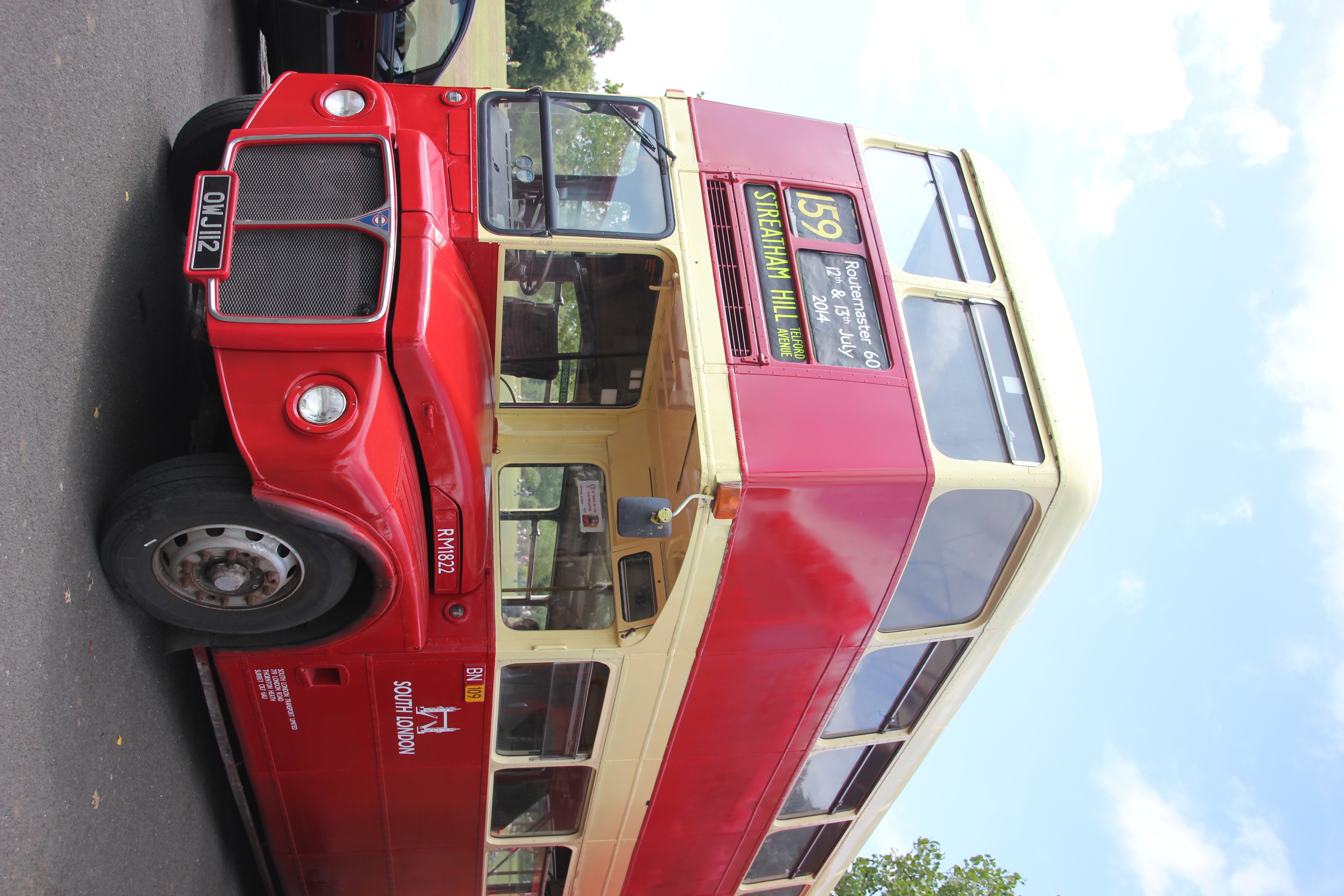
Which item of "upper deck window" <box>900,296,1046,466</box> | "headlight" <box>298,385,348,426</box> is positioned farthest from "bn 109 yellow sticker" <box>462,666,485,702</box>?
"upper deck window" <box>900,296,1046,466</box>

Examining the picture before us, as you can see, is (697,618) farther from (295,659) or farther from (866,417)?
(295,659)

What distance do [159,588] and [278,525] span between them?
1.92ft

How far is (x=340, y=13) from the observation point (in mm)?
5977

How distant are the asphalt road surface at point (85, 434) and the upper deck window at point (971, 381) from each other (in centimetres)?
357

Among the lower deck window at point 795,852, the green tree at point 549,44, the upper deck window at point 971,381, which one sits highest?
the green tree at point 549,44

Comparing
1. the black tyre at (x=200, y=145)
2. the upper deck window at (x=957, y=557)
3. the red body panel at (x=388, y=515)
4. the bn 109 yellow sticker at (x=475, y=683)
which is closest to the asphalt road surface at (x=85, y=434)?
the black tyre at (x=200, y=145)

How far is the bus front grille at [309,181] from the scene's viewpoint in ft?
11.4

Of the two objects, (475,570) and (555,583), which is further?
(555,583)

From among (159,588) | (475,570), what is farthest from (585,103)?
(159,588)

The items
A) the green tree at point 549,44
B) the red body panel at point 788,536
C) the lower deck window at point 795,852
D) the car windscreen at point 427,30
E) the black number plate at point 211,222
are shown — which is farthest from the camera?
the green tree at point 549,44

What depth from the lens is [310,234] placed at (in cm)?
347

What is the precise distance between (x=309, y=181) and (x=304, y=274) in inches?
18.9

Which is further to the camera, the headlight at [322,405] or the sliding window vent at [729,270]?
the sliding window vent at [729,270]

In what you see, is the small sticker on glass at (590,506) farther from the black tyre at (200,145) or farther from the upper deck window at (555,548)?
the black tyre at (200,145)
